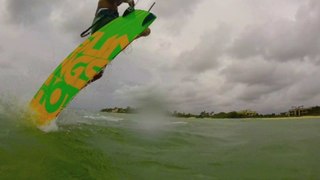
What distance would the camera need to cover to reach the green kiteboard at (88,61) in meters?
7.44

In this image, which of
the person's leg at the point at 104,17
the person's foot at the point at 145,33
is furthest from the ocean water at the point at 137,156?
the person's leg at the point at 104,17

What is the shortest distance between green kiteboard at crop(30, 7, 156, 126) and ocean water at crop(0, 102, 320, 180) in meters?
0.58

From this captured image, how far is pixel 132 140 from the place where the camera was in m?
8.66

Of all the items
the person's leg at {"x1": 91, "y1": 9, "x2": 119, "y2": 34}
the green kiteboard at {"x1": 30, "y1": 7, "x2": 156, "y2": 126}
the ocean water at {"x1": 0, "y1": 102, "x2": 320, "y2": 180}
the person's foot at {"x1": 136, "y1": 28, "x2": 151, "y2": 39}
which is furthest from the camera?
the person's leg at {"x1": 91, "y1": 9, "x2": 119, "y2": 34}

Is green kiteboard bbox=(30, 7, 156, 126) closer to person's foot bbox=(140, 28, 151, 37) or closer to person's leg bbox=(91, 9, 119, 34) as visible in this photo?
person's foot bbox=(140, 28, 151, 37)

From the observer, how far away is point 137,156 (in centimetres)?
686

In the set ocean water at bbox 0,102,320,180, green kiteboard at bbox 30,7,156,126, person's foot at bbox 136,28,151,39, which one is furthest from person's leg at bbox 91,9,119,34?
ocean water at bbox 0,102,320,180

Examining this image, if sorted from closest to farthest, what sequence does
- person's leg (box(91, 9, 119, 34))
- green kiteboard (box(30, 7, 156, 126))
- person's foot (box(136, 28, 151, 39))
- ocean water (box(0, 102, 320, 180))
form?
ocean water (box(0, 102, 320, 180)), green kiteboard (box(30, 7, 156, 126)), person's foot (box(136, 28, 151, 39)), person's leg (box(91, 9, 119, 34))

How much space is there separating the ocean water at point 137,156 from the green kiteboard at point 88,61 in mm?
582

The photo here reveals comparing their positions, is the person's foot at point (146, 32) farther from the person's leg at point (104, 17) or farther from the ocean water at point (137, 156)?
the ocean water at point (137, 156)

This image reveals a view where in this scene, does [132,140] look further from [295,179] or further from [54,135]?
[295,179]

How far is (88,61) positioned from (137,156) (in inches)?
92.1

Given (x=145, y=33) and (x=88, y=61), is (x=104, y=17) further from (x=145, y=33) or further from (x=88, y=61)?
(x=88, y=61)

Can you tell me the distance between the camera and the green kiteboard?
24.4 ft
